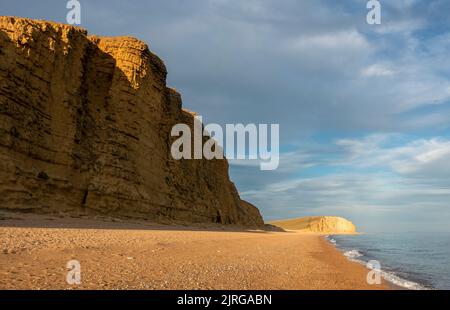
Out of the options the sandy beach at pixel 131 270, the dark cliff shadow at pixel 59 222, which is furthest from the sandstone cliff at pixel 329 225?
the sandy beach at pixel 131 270

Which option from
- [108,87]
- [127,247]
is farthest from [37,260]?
[108,87]

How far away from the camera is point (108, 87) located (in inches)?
1305

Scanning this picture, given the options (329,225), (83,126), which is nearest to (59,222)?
(83,126)

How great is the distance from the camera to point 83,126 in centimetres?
3009

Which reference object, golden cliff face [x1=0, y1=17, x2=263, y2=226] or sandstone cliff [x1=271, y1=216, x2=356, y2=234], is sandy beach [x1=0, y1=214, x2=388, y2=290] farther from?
sandstone cliff [x1=271, y1=216, x2=356, y2=234]

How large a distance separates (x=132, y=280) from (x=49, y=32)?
26.1 meters

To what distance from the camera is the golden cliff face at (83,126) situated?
23.4 m

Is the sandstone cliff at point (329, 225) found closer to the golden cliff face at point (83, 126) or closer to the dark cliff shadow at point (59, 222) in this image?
the golden cliff face at point (83, 126)

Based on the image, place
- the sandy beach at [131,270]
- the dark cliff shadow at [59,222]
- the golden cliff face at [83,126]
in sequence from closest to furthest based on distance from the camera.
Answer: the sandy beach at [131,270] < the dark cliff shadow at [59,222] < the golden cliff face at [83,126]

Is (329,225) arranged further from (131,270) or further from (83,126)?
(131,270)

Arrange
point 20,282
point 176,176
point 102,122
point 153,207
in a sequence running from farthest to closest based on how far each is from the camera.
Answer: point 176,176 < point 153,207 < point 102,122 < point 20,282
